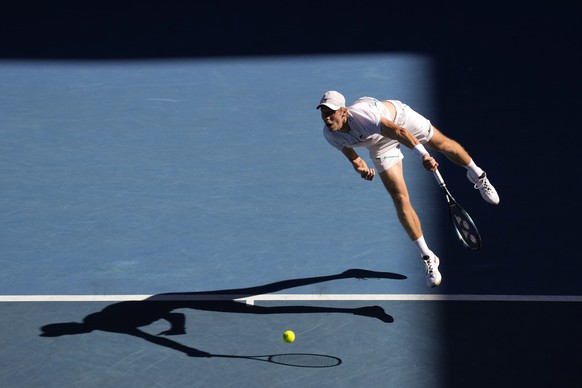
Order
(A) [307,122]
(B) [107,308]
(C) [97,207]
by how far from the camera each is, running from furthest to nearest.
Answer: (A) [307,122] → (C) [97,207] → (B) [107,308]

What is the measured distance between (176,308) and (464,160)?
357cm

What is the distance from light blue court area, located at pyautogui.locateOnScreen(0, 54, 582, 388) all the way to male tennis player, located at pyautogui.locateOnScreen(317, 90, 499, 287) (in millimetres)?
799

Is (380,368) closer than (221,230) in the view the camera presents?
Yes

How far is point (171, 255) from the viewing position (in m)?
13.3

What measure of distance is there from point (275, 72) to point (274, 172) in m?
2.66

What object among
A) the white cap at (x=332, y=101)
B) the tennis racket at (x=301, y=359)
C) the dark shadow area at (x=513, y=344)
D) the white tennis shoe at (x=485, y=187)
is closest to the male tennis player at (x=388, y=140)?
the white cap at (x=332, y=101)

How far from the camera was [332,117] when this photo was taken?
454 inches

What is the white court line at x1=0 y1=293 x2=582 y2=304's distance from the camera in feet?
39.8

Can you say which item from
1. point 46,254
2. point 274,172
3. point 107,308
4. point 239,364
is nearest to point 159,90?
point 274,172

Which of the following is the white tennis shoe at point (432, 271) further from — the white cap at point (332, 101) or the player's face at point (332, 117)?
the white cap at point (332, 101)

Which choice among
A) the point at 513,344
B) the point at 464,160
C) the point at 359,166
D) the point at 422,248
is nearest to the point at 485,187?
the point at 464,160

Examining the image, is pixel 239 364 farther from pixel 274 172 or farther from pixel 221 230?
pixel 274 172

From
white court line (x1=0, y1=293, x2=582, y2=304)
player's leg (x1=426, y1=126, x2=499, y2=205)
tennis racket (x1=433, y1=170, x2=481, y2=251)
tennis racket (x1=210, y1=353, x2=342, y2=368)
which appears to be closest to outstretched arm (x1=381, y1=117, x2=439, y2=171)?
tennis racket (x1=433, y1=170, x2=481, y2=251)

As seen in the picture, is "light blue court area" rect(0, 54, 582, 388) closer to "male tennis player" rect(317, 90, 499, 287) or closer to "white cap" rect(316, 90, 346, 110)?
"male tennis player" rect(317, 90, 499, 287)
